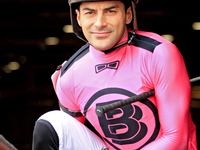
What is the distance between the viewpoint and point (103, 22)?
1.47 metres

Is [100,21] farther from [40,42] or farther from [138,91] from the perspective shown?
[40,42]

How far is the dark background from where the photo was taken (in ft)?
16.3

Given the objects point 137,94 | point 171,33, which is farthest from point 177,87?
point 171,33

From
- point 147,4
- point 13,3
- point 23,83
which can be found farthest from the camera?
point 23,83

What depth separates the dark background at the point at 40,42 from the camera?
195 inches

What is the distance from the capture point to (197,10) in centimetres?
515

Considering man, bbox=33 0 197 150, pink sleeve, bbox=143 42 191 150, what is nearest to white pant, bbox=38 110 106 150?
man, bbox=33 0 197 150

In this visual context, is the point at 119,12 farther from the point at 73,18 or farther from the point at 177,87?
the point at 177,87

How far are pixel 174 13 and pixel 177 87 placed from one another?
163 inches

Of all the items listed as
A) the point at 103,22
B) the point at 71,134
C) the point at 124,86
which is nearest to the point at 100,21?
the point at 103,22

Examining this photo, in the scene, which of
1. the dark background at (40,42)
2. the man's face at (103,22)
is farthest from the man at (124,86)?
the dark background at (40,42)

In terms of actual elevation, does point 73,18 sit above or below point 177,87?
above

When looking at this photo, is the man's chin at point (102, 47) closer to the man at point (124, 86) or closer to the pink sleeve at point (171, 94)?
the man at point (124, 86)

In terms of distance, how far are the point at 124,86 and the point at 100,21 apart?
1.03ft
